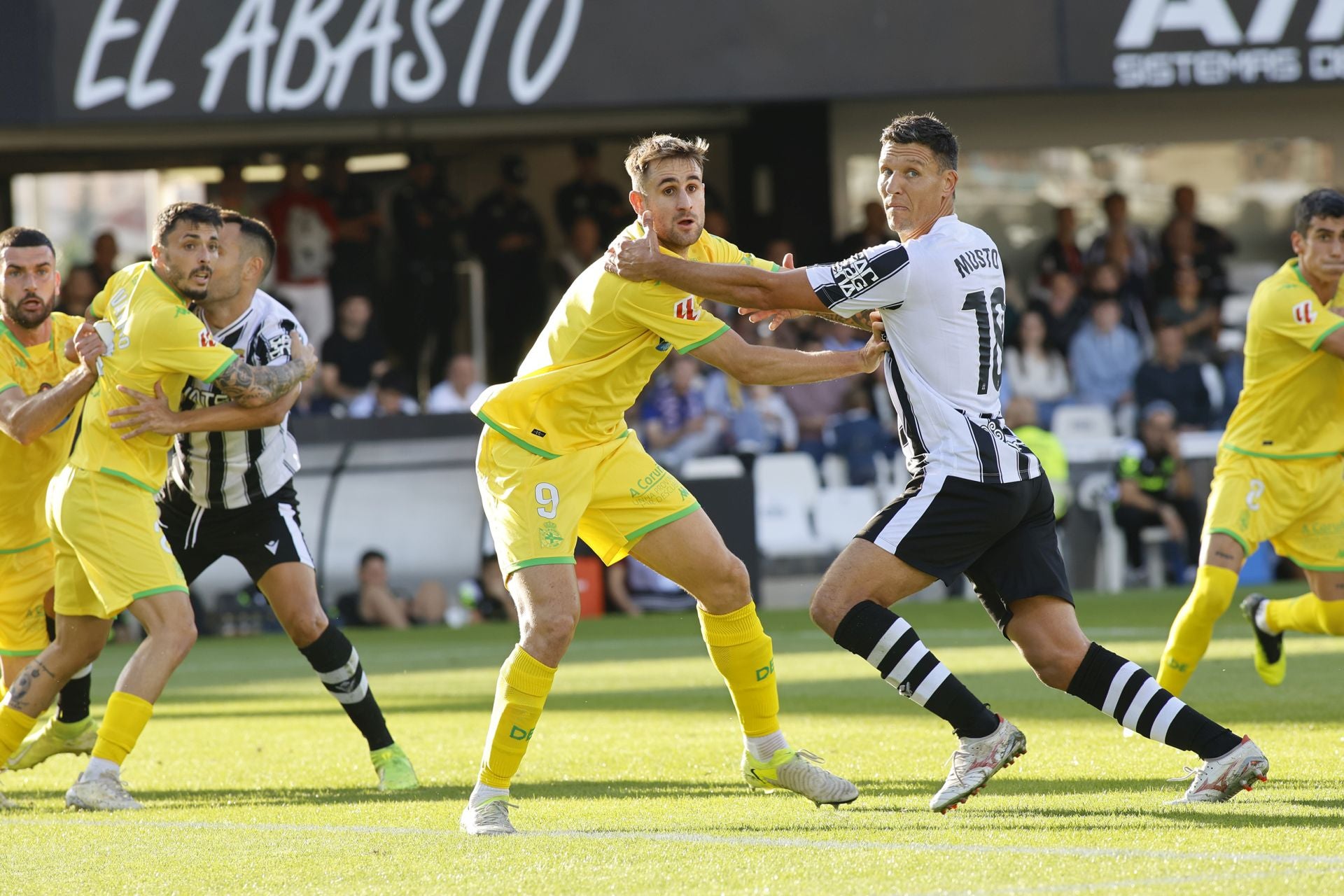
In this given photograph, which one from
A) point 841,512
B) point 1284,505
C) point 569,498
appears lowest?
point 841,512

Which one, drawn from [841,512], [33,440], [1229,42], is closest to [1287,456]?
[33,440]

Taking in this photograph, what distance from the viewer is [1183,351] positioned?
59.4ft

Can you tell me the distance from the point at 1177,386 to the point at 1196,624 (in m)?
10.1

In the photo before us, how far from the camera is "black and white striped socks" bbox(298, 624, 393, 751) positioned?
7.53 metres

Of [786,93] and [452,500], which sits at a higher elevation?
[786,93]

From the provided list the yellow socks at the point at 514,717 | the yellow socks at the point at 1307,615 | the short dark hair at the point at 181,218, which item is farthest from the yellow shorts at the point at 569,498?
the yellow socks at the point at 1307,615

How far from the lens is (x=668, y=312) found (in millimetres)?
6230

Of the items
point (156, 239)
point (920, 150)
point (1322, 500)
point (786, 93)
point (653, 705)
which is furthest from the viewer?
point (786, 93)

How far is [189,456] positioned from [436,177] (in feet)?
43.0

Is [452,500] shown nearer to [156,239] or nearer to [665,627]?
[665,627]

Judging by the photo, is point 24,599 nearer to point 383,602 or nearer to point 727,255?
point 727,255

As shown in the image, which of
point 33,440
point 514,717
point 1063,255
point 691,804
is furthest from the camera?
point 1063,255

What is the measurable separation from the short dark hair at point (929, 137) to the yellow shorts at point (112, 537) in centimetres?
319

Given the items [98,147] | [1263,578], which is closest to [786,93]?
[1263,578]
